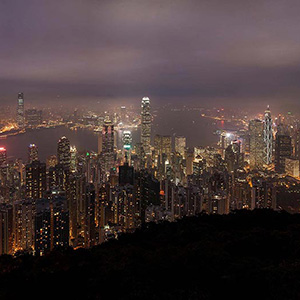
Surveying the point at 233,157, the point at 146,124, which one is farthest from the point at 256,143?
Result: the point at 146,124

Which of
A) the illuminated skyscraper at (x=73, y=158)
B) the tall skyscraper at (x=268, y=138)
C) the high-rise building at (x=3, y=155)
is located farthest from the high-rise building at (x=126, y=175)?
the tall skyscraper at (x=268, y=138)

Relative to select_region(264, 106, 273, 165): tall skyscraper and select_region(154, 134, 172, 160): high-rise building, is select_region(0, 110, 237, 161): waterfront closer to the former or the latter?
select_region(154, 134, 172, 160): high-rise building

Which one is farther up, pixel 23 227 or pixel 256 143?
pixel 256 143

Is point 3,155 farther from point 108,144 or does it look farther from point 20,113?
point 108,144

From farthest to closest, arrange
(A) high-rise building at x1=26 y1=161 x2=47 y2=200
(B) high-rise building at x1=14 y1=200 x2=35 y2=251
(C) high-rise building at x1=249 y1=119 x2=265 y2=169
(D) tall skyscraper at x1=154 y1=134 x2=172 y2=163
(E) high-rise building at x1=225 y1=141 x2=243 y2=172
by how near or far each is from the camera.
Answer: (D) tall skyscraper at x1=154 y1=134 x2=172 y2=163, (C) high-rise building at x1=249 y1=119 x2=265 y2=169, (E) high-rise building at x1=225 y1=141 x2=243 y2=172, (A) high-rise building at x1=26 y1=161 x2=47 y2=200, (B) high-rise building at x1=14 y1=200 x2=35 y2=251

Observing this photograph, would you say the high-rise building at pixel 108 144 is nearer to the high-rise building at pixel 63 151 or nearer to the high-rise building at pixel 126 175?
the high-rise building at pixel 63 151

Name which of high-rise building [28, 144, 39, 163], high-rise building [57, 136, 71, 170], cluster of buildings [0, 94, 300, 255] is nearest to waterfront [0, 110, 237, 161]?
high-rise building [28, 144, 39, 163]

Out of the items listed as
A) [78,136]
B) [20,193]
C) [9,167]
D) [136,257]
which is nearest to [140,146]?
[78,136]
